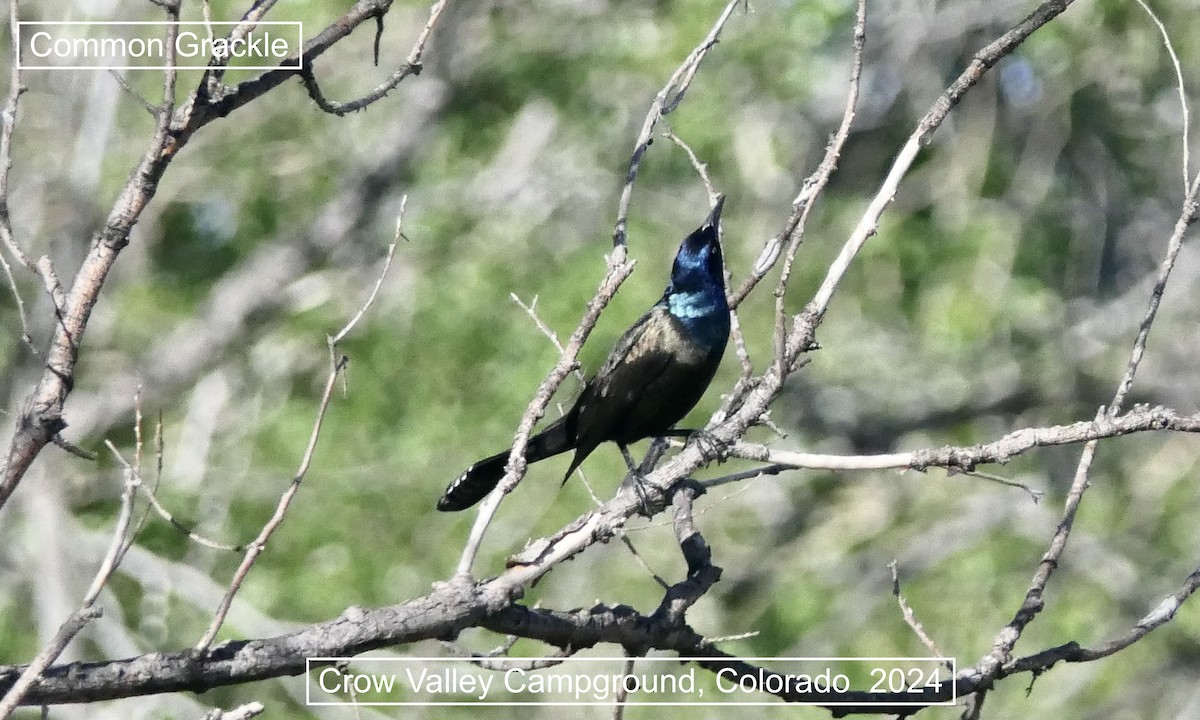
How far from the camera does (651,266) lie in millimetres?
9078

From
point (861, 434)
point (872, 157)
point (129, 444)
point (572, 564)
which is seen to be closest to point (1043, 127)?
point (872, 157)

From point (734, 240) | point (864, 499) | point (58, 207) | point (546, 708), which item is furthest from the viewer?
point (864, 499)

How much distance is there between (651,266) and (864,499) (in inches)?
97.9

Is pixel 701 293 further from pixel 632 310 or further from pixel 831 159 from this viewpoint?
pixel 632 310

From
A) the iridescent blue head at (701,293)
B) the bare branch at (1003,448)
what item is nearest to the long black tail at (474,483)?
the iridescent blue head at (701,293)

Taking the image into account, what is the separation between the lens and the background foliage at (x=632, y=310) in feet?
28.8

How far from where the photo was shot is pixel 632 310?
8.50 meters

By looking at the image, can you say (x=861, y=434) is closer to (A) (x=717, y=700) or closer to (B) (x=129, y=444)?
(A) (x=717, y=700)

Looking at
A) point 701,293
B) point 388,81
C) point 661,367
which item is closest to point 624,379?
point 661,367

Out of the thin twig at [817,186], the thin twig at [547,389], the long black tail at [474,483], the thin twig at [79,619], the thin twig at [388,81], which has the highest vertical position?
the long black tail at [474,483]

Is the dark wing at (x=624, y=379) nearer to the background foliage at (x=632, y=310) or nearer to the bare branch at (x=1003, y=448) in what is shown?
the bare branch at (x=1003, y=448)

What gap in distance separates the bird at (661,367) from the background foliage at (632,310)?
319 centimetres

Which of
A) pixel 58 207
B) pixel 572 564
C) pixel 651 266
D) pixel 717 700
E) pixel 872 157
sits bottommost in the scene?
pixel 717 700

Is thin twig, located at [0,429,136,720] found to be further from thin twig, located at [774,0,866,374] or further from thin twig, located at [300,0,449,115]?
thin twig, located at [774,0,866,374]
